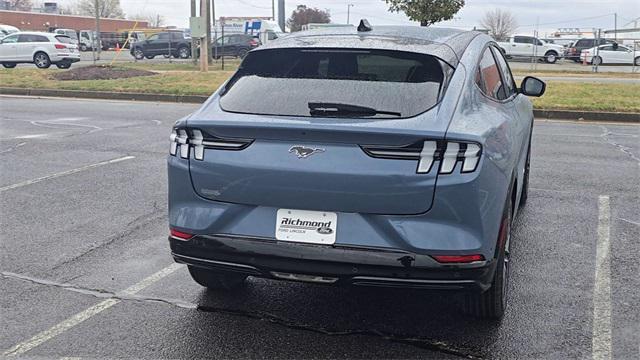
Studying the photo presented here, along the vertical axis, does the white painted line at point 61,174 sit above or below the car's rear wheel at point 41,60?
below

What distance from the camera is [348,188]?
10.6ft

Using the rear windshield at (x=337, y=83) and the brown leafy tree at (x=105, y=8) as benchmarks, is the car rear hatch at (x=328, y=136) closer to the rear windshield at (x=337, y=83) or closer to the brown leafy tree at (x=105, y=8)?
the rear windshield at (x=337, y=83)

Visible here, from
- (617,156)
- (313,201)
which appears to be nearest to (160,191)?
(313,201)

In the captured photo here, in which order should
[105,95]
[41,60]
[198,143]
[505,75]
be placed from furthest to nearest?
[41,60], [105,95], [505,75], [198,143]

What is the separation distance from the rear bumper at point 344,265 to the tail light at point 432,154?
43 centimetres

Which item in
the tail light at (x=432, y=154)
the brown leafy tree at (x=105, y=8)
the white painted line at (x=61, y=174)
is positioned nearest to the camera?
the tail light at (x=432, y=154)

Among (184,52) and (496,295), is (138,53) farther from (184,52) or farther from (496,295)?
(496,295)

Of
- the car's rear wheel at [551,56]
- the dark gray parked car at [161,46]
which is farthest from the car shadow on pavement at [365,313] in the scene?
the car's rear wheel at [551,56]

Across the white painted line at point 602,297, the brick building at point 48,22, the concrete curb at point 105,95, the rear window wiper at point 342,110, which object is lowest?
the white painted line at point 602,297

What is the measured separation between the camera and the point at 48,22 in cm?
7712

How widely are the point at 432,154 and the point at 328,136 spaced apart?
1.65ft

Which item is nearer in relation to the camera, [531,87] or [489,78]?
[489,78]

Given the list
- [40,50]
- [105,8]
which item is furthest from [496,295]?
[105,8]

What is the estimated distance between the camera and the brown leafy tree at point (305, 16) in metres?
84.1
